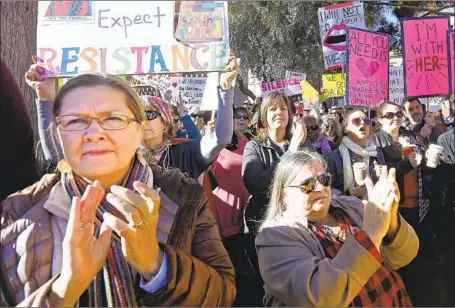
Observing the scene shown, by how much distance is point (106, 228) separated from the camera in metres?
1.56

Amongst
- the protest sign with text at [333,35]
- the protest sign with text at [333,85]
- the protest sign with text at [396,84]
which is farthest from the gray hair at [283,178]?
the protest sign with text at [333,85]

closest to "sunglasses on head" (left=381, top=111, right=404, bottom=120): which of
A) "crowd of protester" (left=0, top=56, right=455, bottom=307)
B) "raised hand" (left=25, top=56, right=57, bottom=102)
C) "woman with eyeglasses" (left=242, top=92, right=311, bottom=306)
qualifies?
"woman with eyeglasses" (left=242, top=92, right=311, bottom=306)

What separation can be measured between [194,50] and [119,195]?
1.01 m

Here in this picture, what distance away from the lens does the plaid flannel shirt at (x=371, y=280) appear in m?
2.02

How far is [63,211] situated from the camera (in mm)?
1636

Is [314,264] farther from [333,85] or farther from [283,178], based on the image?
[333,85]

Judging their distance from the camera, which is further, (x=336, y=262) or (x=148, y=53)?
(x=148, y=53)

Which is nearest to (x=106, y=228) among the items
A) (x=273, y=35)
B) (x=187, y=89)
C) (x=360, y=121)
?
(x=273, y=35)

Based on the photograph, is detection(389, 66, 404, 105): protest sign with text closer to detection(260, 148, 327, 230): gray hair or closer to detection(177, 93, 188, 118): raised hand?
detection(177, 93, 188, 118): raised hand

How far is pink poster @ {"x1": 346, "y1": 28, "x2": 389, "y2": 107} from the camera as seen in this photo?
398 cm

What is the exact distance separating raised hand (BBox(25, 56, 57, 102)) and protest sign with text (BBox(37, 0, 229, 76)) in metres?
0.06

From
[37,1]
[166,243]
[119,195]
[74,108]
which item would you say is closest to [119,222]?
[119,195]

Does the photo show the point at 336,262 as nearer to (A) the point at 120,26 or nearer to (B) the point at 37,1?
(A) the point at 120,26

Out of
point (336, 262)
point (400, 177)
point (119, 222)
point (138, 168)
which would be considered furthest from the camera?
point (400, 177)
